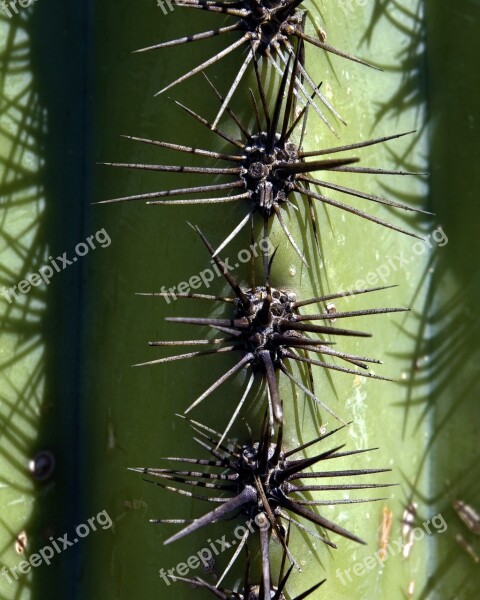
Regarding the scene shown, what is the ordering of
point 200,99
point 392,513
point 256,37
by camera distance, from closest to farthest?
point 256,37 < point 200,99 < point 392,513

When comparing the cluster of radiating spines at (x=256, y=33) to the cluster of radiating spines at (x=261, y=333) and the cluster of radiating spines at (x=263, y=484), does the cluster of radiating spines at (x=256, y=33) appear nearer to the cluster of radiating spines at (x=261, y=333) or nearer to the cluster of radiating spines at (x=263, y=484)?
the cluster of radiating spines at (x=261, y=333)

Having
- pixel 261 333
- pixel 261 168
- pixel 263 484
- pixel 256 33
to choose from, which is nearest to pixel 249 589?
pixel 263 484

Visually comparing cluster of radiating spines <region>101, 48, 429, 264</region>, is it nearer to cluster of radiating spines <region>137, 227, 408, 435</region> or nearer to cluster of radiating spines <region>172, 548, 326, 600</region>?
cluster of radiating spines <region>137, 227, 408, 435</region>

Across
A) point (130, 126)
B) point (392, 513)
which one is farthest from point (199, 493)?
point (130, 126)

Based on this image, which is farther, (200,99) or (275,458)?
(200,99)

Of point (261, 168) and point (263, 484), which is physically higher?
point (261, 168)

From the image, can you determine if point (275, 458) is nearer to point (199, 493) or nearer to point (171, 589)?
point (199, 493)

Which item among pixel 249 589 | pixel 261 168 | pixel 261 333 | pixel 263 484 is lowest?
pixel 249 589

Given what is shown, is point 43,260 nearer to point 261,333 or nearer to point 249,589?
point 261,333

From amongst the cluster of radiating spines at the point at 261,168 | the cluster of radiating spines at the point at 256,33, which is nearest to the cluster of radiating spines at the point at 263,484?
the cluster of radiating spines at the point at 261,168
